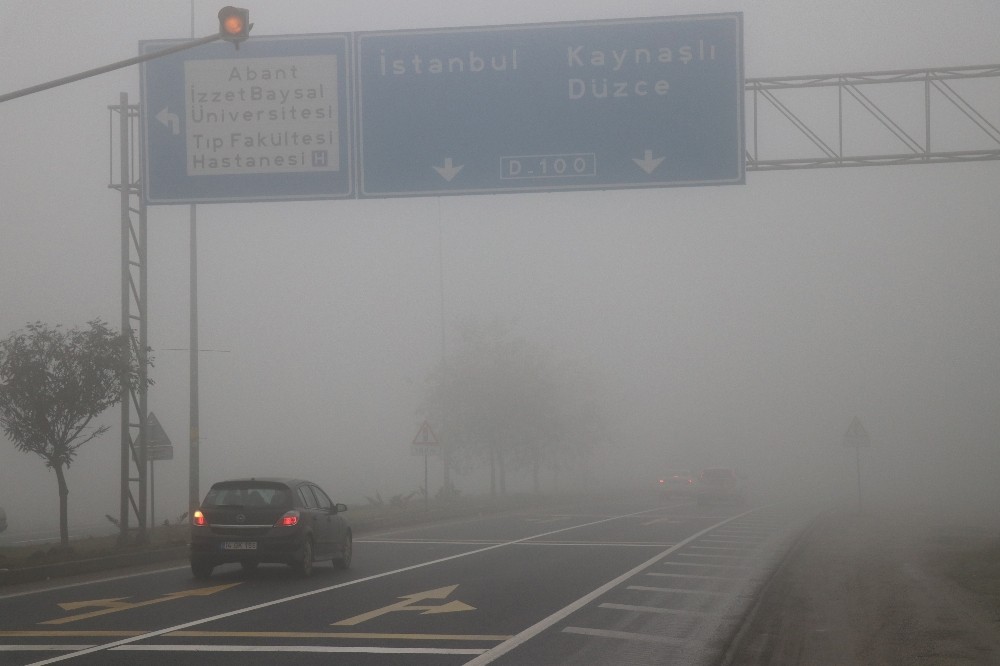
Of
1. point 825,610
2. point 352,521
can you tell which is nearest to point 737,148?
point 825,610

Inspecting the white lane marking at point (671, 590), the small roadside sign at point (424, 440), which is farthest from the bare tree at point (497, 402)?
the white lane marking at point (671, 590)

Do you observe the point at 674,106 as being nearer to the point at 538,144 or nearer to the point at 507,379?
the point at 538,144

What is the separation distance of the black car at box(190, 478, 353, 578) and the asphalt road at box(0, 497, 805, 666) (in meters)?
0.38

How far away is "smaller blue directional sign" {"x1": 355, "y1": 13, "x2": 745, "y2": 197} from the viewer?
1902 cm

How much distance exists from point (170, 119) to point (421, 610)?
1081 cm

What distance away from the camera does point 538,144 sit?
19.2m

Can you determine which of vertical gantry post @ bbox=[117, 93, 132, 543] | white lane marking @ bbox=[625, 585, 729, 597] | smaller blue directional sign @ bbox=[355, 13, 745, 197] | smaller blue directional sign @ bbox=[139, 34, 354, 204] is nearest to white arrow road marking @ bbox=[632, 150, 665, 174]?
smaller blue directional sign @ bbox=[355, 13, 745, 197]

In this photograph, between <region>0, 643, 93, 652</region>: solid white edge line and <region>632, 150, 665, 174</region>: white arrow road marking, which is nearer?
<region>0, 643, 93, 652</region>: solid white edge line

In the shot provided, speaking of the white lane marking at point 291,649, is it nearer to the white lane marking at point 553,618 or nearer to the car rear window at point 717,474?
the white lane marking at point 553,618

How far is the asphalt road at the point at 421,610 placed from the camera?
1041 centimetres

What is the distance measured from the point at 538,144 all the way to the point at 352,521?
55.2 ft

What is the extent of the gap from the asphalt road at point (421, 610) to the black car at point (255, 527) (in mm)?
384

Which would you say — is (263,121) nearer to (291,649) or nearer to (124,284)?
(124,284)

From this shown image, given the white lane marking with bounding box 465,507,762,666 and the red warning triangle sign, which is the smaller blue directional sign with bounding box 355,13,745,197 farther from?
the red warning triangle sign
